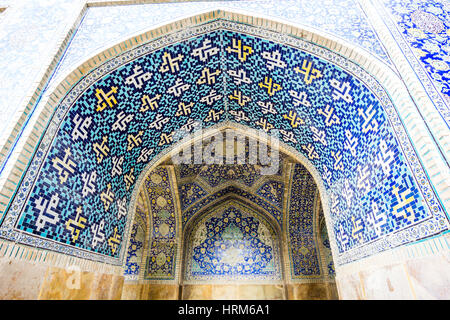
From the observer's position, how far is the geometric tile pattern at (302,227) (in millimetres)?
5754

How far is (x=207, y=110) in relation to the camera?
3.88 meters

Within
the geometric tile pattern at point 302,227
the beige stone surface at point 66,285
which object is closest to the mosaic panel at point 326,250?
the geometric tile pattern at point 302,227

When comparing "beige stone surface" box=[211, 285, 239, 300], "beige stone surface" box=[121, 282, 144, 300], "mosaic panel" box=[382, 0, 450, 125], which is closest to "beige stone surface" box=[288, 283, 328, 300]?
"beige stone surface" box=[211, 285, 239, 300]

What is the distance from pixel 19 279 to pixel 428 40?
385cm

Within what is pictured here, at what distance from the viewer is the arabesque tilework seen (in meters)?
2.02

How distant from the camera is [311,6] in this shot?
2918 mm

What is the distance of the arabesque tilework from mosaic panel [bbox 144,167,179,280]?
2.15 m

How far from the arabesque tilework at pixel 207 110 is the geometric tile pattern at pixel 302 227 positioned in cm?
227

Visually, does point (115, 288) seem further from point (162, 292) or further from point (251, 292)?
point (251, 292)

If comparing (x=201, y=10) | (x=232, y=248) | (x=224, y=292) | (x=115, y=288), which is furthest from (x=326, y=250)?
(x=201, y=10)

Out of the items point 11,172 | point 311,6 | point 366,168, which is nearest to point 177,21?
point 311,6
